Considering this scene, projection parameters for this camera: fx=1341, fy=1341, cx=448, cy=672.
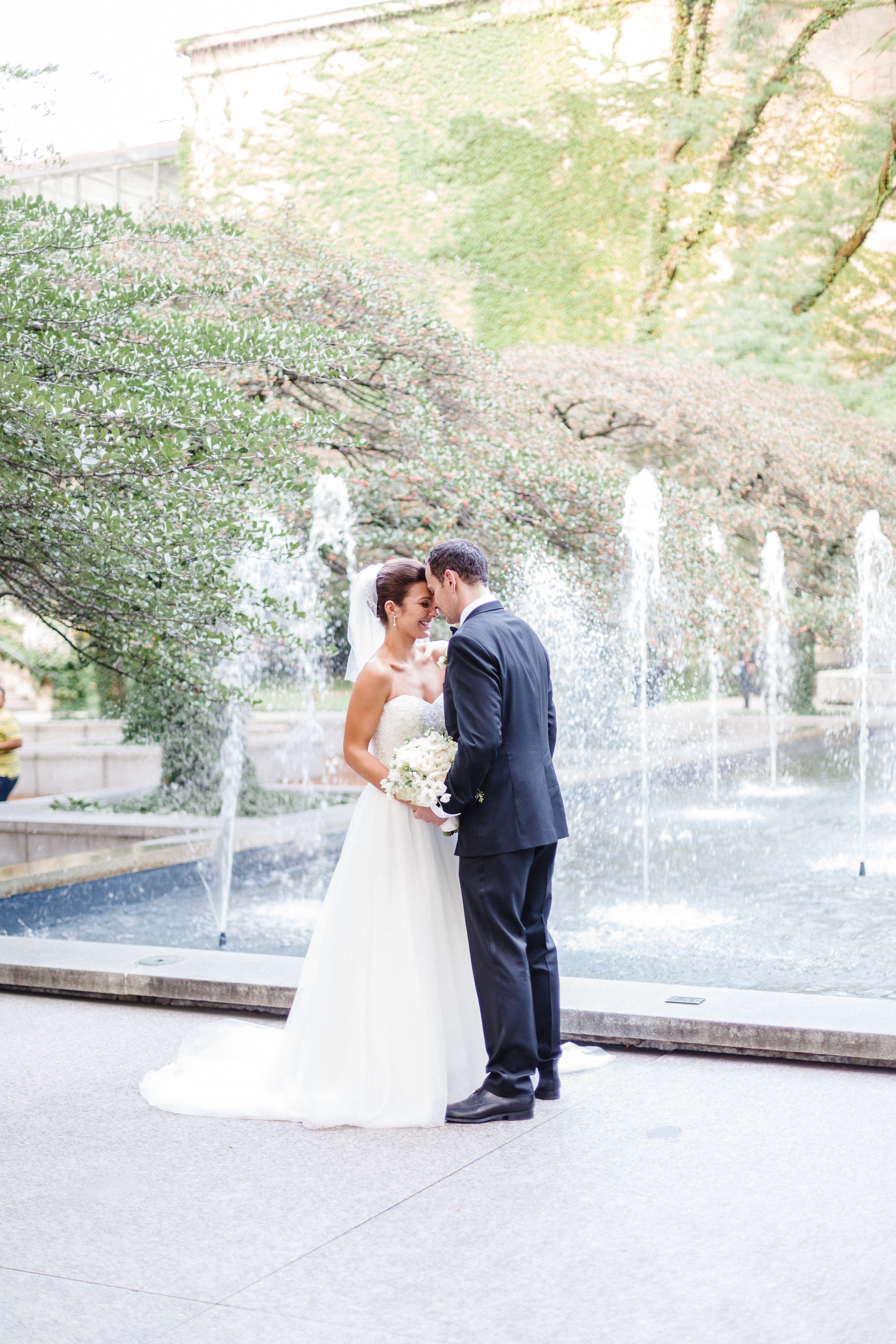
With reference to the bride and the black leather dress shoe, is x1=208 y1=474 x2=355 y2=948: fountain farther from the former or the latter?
the black leather dress shoe

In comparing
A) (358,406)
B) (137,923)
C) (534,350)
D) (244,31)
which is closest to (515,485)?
(358,406)

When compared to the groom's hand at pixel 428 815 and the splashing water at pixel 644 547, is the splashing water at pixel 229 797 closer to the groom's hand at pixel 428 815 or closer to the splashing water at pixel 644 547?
the splashing water at pixel 644 547

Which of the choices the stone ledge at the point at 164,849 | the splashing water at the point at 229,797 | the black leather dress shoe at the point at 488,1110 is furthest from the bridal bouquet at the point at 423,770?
the stone ledge at the point at 164,849

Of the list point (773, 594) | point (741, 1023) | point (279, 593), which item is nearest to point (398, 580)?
point (741, 1023)

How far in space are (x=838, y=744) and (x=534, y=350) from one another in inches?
275

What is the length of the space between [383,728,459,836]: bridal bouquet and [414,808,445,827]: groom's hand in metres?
0.05

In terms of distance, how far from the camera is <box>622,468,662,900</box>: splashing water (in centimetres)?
1229

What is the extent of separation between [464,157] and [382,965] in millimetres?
17850

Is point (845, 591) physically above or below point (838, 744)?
above

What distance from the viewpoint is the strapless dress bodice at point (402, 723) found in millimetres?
4387

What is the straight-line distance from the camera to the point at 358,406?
1284 cm

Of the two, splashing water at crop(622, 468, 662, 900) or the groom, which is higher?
splashing water at crop(622, 468, 662, 900)

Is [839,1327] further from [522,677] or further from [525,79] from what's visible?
[525,79]

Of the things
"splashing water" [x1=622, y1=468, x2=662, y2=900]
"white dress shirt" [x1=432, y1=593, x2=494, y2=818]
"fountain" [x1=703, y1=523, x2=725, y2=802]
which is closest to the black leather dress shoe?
"white dress shirt" [x1=432, y1=593, x2=494, y2=818]
